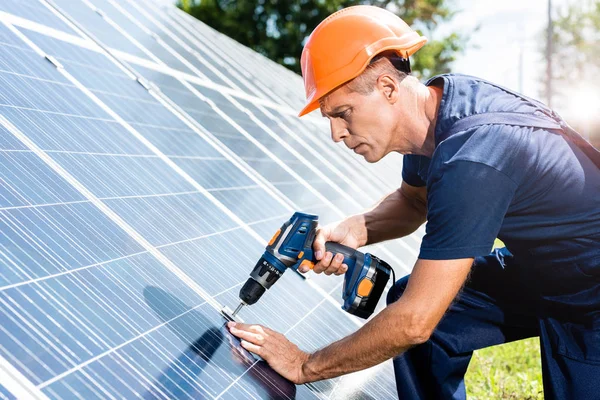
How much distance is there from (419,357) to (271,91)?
7390 mm

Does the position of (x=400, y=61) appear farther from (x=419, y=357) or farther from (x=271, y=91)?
(x=271, y=91)

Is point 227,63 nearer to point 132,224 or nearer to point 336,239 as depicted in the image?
point 336,239

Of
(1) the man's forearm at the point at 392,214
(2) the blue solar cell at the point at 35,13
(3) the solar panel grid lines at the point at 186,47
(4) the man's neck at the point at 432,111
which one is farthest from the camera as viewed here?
(3) the solar panel grid lines at the point at 186,47

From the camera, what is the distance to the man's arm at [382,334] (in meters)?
3.34

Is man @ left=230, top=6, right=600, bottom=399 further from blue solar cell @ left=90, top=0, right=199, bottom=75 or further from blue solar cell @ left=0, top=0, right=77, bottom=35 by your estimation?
blue solar cell @ left=90, top=0, right=199, bottom=75

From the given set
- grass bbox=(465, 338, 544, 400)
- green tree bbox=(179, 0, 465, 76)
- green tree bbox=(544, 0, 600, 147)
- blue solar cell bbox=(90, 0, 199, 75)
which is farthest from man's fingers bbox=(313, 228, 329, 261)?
green tree bbox=(544, 0, 600, 147)

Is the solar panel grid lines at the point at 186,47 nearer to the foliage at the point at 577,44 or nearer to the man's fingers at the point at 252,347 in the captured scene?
the man's fingers at the point at 252,347

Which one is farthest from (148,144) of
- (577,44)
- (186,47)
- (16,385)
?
(577,44)

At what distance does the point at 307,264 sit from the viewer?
4070 mm

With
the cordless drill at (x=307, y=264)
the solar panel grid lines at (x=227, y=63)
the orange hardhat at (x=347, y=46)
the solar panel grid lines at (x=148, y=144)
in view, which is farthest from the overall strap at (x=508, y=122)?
the solar panel grid lines at (x=227, y=63)

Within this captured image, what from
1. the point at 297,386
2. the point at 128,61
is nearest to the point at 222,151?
the point at 128,61

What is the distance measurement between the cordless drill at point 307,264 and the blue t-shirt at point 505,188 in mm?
683

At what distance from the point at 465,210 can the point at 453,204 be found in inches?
2.2

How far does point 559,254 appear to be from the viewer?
3885 millimetres
